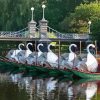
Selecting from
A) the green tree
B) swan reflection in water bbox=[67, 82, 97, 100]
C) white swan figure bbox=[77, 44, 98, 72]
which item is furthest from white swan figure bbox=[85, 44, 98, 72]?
the green tree

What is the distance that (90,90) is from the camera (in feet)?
155

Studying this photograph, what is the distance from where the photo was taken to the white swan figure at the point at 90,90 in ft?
144

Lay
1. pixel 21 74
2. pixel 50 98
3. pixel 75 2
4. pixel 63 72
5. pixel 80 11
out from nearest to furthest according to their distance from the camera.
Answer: pixel 50 98, pixel 63 72, pixel 21 74, pixel 80 11, pixel 75 2

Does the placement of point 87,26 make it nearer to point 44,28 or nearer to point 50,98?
point 44,28

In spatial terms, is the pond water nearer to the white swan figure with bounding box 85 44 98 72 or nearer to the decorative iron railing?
the white swan figure with bounding box 85 44 98 72

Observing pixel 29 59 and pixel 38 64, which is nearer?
pixel 38 64

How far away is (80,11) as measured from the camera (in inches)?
3922

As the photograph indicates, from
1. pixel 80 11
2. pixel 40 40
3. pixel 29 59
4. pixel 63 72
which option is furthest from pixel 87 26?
pixel 63 72

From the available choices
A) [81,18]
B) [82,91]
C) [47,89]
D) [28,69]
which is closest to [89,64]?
[47,89]

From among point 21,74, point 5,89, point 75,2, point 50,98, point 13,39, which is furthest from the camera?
point 75,2

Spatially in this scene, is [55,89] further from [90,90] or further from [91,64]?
[91,64]

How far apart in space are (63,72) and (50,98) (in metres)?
15.3

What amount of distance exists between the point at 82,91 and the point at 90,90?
3.21ft

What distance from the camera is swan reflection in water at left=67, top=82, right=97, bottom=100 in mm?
43428
